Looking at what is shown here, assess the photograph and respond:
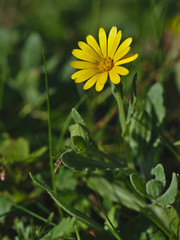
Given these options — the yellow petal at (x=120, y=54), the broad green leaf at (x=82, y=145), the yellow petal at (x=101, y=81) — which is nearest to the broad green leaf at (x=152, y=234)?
the broad green leaf at (x=82, y=145)

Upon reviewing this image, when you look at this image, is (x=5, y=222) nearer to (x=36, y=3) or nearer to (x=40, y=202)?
(x=40, y=202)

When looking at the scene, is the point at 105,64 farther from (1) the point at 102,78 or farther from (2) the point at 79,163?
(2) the point at 79,163

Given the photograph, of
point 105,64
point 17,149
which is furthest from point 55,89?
point 105,64

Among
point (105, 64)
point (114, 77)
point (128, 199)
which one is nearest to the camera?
point (114, 77)

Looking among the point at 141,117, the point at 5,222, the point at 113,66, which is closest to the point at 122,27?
the point at 141,117

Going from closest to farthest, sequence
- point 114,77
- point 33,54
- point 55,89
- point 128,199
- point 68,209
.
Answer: point 114,77 → point 68,209 → point 128,199 → point 55,89 → point 33,54

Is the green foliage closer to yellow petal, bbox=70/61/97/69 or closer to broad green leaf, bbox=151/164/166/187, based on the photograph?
broad green leaf, bbox=151/164/166/187

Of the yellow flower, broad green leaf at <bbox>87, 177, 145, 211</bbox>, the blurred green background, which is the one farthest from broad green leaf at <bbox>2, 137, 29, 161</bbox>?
the yellow flower
